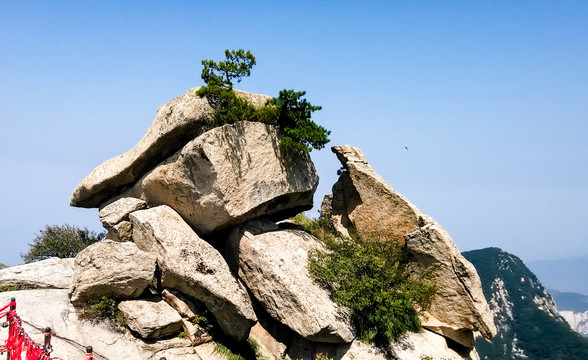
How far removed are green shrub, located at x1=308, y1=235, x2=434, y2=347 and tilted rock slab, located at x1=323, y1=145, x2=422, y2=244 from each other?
4.44 feet

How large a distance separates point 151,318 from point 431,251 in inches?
568

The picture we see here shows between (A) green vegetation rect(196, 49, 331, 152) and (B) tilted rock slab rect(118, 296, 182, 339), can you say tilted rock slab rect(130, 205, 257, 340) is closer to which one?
(B) tilted rock slab rect(118, 296, 182, 339)

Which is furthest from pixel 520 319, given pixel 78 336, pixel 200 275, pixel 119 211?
pixel 78 336

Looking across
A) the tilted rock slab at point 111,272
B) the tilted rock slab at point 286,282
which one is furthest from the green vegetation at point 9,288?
the tilted rock slab at point 286,282

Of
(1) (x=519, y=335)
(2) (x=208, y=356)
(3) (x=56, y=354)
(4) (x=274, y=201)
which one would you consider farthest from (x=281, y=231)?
(1) (x=519, y=335)

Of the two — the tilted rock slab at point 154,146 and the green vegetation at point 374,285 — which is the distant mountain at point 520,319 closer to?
the green vegetation at point 374,285

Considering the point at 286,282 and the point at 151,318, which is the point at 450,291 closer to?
the point at 286,282

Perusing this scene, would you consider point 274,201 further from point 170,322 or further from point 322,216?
point 170,322

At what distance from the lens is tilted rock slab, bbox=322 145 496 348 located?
70.0 feet

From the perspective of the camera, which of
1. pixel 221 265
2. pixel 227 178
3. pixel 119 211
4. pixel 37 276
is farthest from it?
pixel 119 211

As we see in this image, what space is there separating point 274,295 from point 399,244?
807 cm

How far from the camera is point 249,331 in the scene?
20.1 meters

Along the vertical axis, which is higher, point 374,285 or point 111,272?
point 374,285

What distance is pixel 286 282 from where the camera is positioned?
19.8 meters
